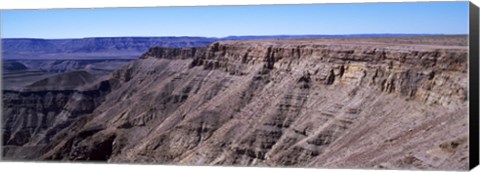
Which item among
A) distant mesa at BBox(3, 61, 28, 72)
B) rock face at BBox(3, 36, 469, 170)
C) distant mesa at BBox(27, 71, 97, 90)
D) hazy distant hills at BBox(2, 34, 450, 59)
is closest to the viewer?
rock face at BBox(3, 36, 469, 170)

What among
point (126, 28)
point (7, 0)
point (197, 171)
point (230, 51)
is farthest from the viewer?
point (230, 51)

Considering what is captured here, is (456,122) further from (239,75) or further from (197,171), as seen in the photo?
(239,75)

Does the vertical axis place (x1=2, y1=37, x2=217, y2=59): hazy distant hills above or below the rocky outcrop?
above

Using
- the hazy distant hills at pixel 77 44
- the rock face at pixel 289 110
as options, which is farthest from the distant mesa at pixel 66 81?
the hazy distant hills at pixel 77 44

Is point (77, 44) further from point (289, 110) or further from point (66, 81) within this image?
point (66, 81)

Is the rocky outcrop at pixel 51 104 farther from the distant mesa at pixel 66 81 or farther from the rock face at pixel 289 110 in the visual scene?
the rock face at pixel 289 110

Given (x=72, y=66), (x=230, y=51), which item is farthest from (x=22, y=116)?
(x=230, y=51)

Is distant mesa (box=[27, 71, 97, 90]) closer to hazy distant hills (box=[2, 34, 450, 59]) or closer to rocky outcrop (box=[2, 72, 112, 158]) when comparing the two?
rocky outcrop (box=[2, 72, 112, 158])

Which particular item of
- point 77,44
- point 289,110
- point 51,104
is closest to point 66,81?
point 51,104

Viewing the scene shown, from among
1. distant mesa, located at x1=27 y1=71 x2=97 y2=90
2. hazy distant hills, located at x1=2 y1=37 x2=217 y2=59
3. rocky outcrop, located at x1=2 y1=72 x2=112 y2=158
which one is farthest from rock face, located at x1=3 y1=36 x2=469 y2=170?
hazy distant hills, located at x1=2 y1=37 x2=217 y2=59
